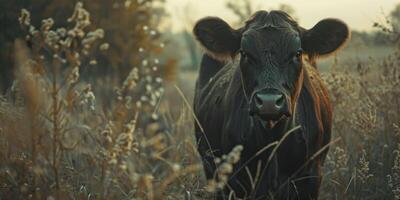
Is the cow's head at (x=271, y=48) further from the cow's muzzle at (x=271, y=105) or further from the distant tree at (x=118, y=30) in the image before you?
A: the distant tree at (x=118, y=30)

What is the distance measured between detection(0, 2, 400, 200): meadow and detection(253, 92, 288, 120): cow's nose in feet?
2.49

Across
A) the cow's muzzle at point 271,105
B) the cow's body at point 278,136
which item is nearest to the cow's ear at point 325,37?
the cow's body at point 278,136

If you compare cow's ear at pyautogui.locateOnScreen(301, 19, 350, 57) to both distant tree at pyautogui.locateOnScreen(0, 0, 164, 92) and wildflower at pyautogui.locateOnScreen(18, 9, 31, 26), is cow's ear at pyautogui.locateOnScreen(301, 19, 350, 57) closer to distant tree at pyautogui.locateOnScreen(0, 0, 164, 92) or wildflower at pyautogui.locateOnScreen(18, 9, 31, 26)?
wildflower at pyautogui.locateOnScreen(18, 9, 31, 26)

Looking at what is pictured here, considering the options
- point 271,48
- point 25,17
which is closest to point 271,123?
point 271,48

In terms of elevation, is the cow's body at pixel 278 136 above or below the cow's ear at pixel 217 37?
below

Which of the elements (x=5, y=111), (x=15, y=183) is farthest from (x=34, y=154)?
(x=5, y=111)

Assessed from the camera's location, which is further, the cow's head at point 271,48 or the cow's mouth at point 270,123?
the cow's mouth at point 270,123

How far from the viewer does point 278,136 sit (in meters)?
5.30

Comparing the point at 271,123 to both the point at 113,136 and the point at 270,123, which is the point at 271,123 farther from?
the point at 113,136

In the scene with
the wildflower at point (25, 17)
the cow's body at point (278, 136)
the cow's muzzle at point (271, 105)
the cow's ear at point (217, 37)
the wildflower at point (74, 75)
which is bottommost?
the cow's body at point (278, 136)

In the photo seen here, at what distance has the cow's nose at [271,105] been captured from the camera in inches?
181

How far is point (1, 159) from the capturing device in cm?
448

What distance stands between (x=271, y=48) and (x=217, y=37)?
84 cm

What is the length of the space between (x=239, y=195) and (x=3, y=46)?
8847 millimetres
